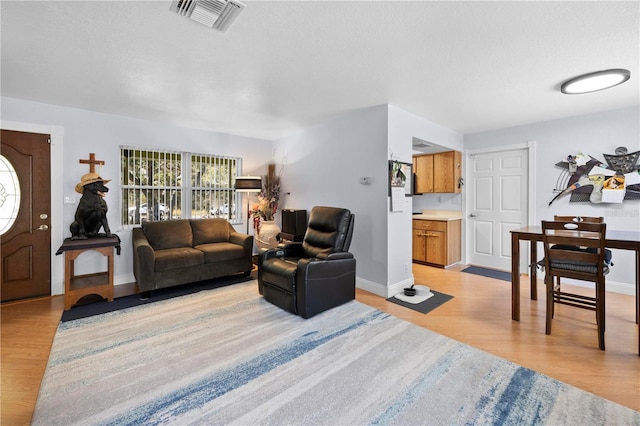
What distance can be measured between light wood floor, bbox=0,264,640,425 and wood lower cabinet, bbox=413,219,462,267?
117 cm

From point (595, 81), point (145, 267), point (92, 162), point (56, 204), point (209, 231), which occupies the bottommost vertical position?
point (145, 267)

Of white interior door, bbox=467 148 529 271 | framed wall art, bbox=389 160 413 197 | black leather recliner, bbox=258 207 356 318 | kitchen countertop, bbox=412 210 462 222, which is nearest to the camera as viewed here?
black leather recliner, bbox=258 207 356 318

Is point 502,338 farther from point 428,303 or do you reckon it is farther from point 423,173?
point 423,173

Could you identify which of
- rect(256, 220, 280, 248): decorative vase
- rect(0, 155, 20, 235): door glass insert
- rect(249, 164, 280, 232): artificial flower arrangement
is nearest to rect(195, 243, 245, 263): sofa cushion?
rect(256, 220, 280, 248): decorative vase

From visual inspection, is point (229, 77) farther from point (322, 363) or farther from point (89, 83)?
point (322, 363)

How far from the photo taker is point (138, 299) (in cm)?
341

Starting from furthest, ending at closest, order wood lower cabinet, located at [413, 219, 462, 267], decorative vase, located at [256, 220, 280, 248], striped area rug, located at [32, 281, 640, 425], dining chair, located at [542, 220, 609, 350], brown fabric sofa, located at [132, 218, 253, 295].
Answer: wood lower cabinet, located at [413, 219, 462, 267]
decorative vase, located at [256, 220, 280, 248]
brown fabric sofa, located at [132, 218, 253, 295]
dining chair, located at [542, 220, 609, 350]
striped area rug, located at [32, 281, 640, 425]

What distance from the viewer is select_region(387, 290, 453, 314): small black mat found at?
316cm

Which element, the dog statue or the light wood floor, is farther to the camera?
the dog statue

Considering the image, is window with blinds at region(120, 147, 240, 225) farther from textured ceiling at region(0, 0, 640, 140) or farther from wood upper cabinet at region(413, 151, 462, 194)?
wood upper cabinet at region(413, 151, 462, 194)

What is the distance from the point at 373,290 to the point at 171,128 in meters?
3.97

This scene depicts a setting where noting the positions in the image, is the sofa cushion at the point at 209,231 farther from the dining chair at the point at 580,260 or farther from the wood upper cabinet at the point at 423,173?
the dining chair at the point at 580,260

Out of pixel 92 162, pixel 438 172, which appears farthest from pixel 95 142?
pixel 438 172

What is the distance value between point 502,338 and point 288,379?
194 cm
